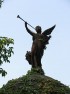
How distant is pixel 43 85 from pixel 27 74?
4.61 feet

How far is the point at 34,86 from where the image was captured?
39.4ft

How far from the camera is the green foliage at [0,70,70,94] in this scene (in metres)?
11.8

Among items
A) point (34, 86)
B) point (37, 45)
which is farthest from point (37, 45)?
point (34, 86)

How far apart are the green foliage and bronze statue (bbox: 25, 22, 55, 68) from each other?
1.63 metres

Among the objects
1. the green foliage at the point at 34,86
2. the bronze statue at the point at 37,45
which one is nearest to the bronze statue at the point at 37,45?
the bronze statue at the point at 37,45

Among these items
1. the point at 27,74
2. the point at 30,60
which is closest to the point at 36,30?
the point at 30,60

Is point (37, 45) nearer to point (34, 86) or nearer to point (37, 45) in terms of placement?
point (37, 45)

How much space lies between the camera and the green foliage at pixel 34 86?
11758 millimetres

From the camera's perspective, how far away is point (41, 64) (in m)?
14.4

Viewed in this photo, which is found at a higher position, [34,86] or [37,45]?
[37,45]

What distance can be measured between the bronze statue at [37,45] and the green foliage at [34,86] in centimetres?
163

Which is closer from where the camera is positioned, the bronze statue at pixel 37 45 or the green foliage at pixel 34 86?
the green foliage at pixel 34 86

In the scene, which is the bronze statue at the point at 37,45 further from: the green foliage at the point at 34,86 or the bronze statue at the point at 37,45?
the green foliage at the point at 34,86

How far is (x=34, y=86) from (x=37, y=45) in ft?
9.78
